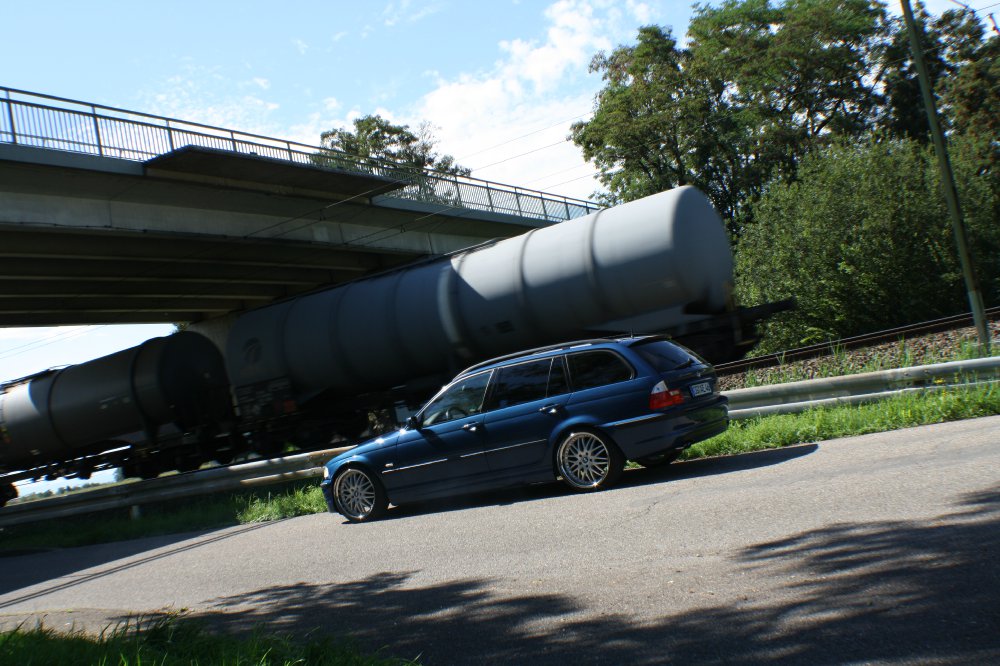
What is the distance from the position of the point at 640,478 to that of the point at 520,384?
1.58 m

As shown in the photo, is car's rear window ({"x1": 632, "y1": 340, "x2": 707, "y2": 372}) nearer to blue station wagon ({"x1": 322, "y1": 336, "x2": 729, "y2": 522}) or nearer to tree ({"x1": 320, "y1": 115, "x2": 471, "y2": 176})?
blue station wagon ({"x1": 322, "y1": 336, "x2": 729, "y2": 522})

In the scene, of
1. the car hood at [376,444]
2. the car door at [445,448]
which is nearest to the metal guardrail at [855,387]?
the car door at [445,448]

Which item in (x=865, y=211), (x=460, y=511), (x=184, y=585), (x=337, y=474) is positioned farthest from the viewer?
(x=865, y=211)

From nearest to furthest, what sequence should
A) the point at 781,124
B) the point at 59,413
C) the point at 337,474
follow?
the point at 337,474, the point at 59,413, the point at 781,124

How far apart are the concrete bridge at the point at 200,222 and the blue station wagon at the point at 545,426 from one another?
11928 millimetres

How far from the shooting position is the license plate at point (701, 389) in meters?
8.77

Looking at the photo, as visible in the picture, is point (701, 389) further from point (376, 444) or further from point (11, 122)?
point (11, 122)

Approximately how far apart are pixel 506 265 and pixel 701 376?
7351 mm

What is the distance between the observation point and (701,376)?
9.06 m

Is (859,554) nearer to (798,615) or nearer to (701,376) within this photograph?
(798,615)

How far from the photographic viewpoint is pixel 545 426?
8.84 metres

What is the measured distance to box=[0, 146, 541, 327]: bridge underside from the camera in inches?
734

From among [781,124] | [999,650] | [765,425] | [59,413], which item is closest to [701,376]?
[765,425]

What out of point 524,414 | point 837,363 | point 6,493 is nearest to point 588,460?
point 524,414
